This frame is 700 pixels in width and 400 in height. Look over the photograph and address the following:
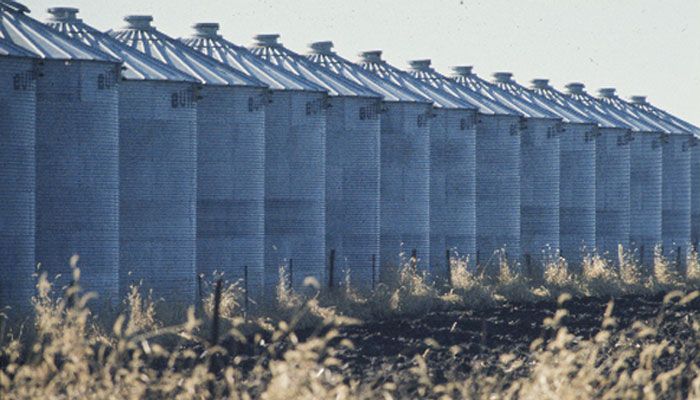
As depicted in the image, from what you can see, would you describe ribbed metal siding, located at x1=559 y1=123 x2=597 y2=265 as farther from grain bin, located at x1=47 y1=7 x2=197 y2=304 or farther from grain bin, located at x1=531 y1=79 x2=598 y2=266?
grain bin, located at x1=47 y1=7 x2=197 y2=304

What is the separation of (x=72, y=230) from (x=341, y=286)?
7.36m

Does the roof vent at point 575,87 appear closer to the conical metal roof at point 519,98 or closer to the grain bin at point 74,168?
the conical metal roof at point 519,98

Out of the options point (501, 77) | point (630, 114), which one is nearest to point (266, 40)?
point (501, 77)

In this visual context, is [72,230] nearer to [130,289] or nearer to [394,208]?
[130,289]

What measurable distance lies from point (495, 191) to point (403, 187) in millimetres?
4631

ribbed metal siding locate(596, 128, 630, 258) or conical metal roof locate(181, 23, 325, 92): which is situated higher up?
conical metal roof locate(181, 23, 325, 92)

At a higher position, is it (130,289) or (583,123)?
(583,123)

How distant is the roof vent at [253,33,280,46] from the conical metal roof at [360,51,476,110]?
11.1 feet

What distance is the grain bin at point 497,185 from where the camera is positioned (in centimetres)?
3609

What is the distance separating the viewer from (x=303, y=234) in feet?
92.7

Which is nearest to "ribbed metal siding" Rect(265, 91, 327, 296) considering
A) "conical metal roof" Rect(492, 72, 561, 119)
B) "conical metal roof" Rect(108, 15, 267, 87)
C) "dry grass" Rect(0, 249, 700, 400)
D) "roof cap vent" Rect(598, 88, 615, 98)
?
"dry grass" Rect(0, 249, 700, 400)

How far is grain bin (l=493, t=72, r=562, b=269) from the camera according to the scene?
37.7 metres

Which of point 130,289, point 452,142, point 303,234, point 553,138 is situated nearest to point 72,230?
point 130,289

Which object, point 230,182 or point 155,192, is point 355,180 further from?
point 155,192
